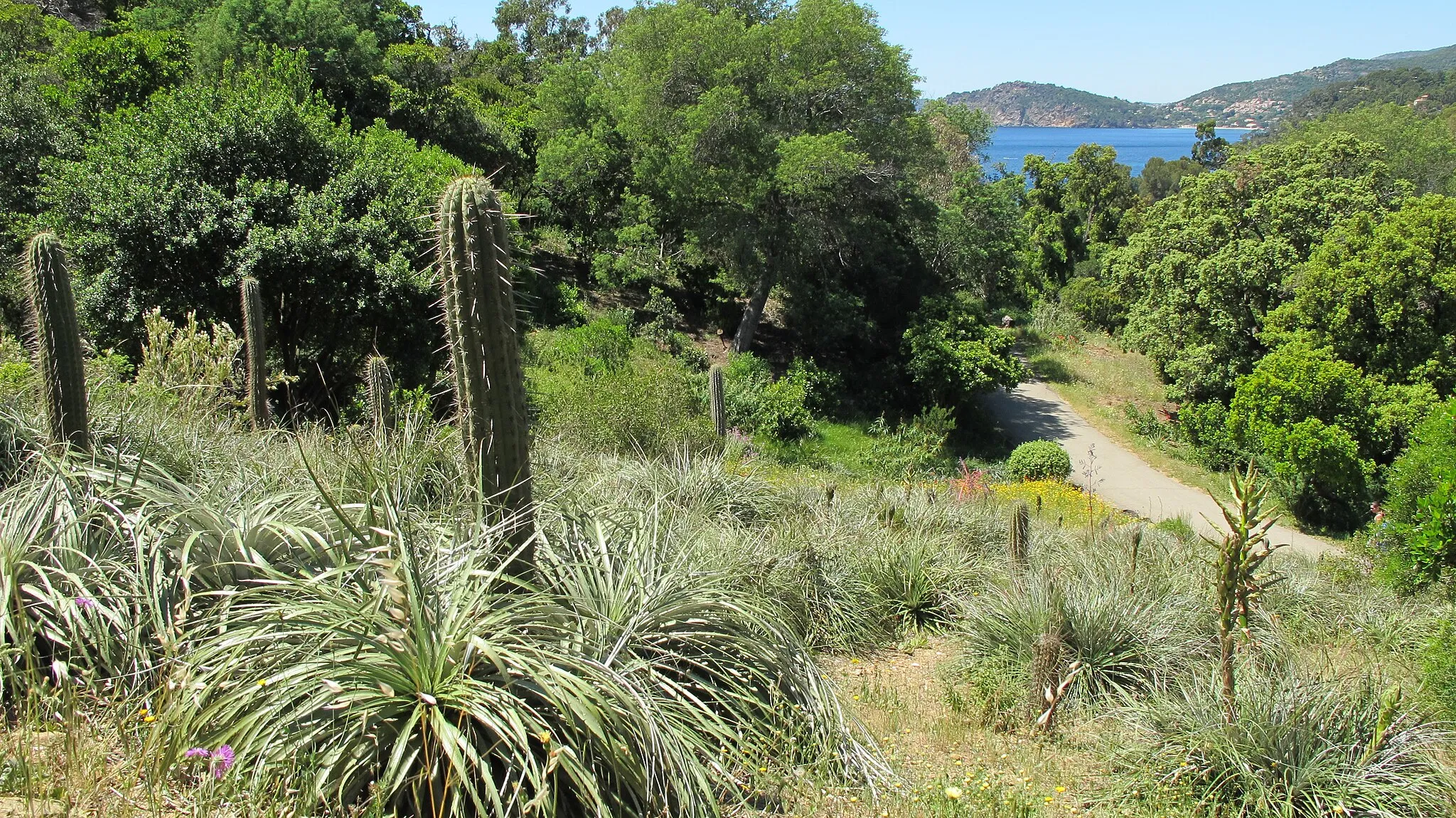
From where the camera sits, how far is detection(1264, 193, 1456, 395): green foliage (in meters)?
20.7

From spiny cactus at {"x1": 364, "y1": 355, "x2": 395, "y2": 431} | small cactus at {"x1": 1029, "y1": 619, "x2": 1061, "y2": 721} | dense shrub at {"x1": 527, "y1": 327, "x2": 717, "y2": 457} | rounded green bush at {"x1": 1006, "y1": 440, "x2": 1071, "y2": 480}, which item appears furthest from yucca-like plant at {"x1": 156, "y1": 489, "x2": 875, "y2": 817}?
rounded green bush at {"x1": 1006, "y1": 440, "x2": 1071, "y2": 480}

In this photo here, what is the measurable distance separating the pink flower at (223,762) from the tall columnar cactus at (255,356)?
19.6ft

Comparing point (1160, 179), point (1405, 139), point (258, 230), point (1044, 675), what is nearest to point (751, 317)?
point (258, 230)

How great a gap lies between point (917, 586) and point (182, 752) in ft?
16.8

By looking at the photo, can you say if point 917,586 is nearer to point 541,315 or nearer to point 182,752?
point 182,752

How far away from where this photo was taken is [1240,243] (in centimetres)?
2531

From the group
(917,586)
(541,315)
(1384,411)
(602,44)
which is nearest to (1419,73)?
(602,44)

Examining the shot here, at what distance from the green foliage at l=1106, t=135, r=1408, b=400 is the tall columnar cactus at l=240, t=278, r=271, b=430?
80.0 ft

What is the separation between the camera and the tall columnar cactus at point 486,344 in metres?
4.22

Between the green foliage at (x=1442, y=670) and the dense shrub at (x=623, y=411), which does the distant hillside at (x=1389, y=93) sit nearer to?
the dense shrub at (x=623, y=411)

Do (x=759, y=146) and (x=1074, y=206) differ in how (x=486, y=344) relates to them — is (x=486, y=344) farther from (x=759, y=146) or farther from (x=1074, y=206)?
(x=1074, y=206)

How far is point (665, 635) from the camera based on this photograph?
13.5ft

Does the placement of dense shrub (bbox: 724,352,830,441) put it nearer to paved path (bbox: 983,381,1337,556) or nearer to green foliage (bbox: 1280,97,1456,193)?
paved path (bbox: 983,381,1337,556)

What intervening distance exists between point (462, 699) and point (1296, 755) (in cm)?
379
